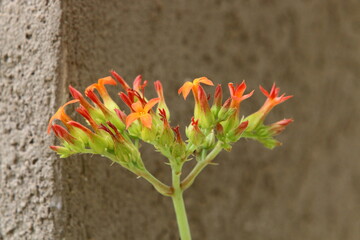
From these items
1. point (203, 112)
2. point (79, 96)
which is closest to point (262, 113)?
point (203, 112)

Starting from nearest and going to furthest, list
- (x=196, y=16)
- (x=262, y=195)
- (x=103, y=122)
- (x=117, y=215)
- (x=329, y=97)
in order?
(x=103, y=122) < (x=117, y=215) < (x=196, y=16) < (x=262, y=195) < (x=329, y=97)

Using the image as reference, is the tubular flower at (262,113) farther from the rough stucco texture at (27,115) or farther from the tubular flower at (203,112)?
the rough stucco texture at (27,115)

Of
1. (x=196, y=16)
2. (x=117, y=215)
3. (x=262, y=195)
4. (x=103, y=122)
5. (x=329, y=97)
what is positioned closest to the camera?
(x=103, y=122)

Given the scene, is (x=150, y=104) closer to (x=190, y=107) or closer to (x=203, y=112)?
(x=203, y=112)

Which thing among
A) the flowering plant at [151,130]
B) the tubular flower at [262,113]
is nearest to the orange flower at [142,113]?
the flowering plant at [151,130]

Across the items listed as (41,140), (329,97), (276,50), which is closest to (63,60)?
(41,140)

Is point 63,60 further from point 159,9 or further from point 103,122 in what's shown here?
point 159,9

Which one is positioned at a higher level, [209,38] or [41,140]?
[209,38]

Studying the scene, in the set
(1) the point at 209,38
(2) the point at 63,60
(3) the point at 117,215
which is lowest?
(3) the point at 117,215
